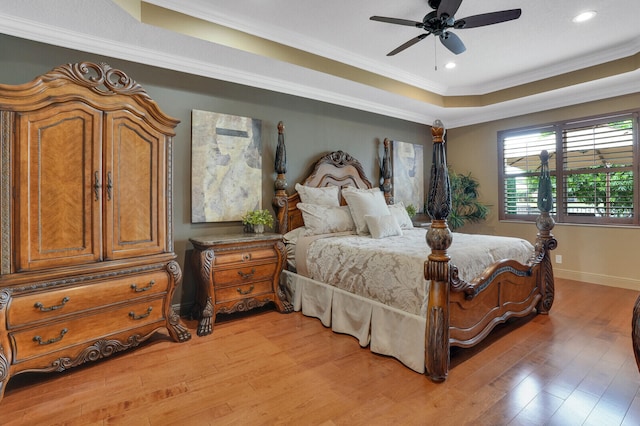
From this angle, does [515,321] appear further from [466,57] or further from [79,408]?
[79,408]

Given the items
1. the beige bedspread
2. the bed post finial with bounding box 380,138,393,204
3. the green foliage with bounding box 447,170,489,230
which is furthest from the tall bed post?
the green foliage with bounding box 447,170,489,230

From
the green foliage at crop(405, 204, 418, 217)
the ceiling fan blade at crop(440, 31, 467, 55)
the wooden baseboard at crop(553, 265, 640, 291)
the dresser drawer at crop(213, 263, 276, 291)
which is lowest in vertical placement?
the wooden baseboard at crop(553, 265, 640, 291)

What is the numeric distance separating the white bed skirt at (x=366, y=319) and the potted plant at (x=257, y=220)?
0.64 meters

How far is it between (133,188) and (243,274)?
47.5 inches

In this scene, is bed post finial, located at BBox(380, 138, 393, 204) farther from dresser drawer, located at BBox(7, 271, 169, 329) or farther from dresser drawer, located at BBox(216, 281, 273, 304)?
dresser drawer, located at BBox(7, 271, 169, 329)

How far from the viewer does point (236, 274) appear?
3.05 meters

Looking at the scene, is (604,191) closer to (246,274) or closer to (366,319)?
(366,319)

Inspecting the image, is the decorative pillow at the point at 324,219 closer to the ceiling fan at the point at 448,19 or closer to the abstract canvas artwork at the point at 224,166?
the abstract canvas artwork at the point at 224,166

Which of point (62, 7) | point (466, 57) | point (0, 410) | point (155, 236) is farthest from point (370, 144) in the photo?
point (0, 410)

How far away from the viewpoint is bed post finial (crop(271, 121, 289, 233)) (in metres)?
3.80

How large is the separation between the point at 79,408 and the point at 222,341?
1.01 metres

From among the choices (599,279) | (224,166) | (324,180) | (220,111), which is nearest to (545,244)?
(599,279)

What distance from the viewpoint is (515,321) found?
3.05 metres

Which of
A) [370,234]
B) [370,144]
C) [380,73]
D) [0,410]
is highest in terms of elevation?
[380,73]
